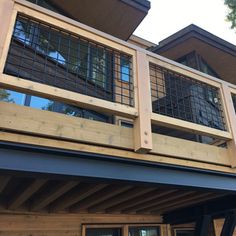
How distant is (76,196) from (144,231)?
2387 millimetres

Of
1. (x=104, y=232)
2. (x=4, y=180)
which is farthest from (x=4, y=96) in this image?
(x=104, y=232)

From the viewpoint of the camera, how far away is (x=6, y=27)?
100 inches

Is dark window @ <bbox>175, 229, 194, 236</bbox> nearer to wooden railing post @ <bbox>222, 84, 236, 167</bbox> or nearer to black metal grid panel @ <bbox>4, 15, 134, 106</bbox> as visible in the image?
wooden railing post @ <bbox>222, 84, 236, 167</bbox>

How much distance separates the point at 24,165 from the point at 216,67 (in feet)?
24.2

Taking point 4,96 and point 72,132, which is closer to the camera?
point 72,132

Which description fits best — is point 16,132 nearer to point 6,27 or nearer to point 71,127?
point 71,127

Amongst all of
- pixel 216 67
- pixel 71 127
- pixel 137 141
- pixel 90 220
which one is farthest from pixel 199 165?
pixel 216 67

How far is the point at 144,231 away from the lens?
570cm

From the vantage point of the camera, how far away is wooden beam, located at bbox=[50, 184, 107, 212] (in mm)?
3722

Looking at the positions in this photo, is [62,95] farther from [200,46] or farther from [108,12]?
[200,46]

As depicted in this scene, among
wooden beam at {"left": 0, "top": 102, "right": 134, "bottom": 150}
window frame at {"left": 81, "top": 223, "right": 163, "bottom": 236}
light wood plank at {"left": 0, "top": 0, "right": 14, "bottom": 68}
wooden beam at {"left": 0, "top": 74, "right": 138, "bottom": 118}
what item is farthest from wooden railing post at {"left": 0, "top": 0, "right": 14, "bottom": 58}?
window frame at {"left": 81, "top": 223, "right": 163, "bottom": 236}

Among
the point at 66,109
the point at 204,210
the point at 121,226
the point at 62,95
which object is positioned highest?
the point at 66,109

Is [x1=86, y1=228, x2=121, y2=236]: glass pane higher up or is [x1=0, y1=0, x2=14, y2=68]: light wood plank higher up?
[x1=0, y1=0, x2=14, y2=68]: light wood plank

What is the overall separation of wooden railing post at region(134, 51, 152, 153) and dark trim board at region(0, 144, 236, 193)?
0.22 metres
